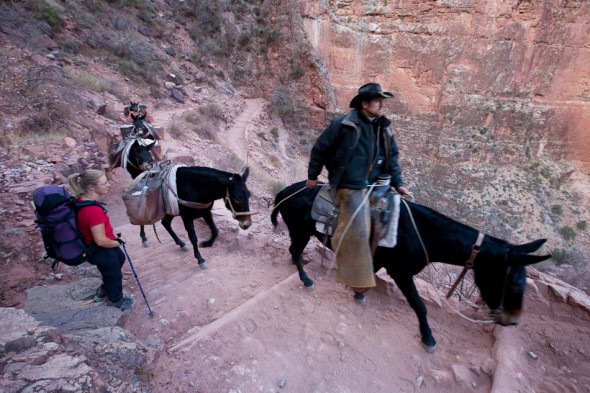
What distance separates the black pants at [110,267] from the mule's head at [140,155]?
10.3 ft

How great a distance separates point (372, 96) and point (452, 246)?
169 cm

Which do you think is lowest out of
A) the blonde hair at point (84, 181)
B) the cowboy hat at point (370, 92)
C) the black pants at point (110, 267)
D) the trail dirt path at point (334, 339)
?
the trail dirt path at point (334, 339)

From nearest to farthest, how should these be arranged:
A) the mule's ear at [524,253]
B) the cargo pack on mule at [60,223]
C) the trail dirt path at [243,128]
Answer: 1. the mule's ear at [524,253]
2. the cargo pack on mule at [60,223]
3. the trail dirt path at [243,128]

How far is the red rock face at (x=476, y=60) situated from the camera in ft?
66.4

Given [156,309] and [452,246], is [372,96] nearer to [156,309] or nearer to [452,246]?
[452,246]

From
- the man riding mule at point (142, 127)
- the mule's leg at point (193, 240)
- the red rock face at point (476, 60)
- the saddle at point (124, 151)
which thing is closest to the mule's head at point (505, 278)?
the mule's leg at point (193, 240)

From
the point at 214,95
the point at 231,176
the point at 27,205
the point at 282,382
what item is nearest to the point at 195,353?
the point at 282,382

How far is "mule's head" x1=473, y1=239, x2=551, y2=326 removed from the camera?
2764mm

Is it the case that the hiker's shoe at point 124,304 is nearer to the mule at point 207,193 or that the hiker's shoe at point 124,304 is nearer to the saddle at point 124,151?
the mule at point 207,193

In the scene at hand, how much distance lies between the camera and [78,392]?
1.97 m

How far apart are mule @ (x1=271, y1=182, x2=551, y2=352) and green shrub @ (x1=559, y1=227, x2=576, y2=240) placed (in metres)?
20.7

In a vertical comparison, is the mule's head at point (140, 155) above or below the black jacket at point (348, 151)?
below

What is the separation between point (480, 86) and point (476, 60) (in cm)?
178

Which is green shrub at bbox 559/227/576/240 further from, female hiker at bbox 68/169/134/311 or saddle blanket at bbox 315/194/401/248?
female hiker at bbox 68/169/134/311
